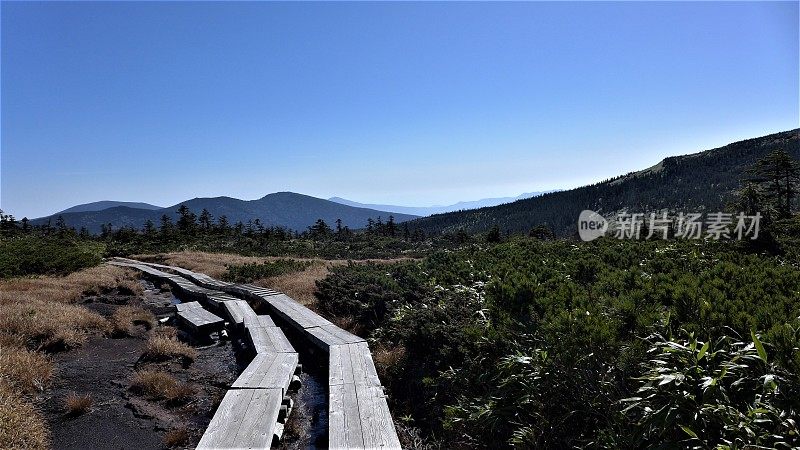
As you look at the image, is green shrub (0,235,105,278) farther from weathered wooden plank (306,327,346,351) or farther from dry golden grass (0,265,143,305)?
weathered wooden plank (306,327,346,351)

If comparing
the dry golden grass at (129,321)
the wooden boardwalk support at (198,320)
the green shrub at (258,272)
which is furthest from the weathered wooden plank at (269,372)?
the green shrub at (258,272)

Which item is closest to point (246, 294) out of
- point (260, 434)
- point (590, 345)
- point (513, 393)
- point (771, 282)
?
point (260, 434)

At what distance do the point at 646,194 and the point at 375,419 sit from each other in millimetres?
161567

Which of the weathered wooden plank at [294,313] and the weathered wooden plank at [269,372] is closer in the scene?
the weathered wooden plank at [269,372]

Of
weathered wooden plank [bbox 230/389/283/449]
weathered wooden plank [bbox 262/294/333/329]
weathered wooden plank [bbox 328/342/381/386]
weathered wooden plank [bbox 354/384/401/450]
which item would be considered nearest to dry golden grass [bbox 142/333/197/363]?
weathered wooden plank [bbox 262/294/333/329]

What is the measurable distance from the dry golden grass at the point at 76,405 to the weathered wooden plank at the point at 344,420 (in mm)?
3531

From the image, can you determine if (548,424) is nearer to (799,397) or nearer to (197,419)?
(799,397)

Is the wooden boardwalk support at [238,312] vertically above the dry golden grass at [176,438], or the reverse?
the wooden boardwalk support at [238,312]

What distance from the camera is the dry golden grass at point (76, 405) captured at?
17.8ft

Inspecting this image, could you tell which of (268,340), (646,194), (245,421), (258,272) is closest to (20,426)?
(245,421)

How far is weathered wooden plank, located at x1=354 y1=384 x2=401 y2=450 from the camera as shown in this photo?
3.93 m

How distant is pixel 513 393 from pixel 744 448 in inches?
77.8

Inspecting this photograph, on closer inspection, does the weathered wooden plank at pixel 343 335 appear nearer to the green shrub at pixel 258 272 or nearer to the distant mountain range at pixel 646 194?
the green shrub at pixel 258 272

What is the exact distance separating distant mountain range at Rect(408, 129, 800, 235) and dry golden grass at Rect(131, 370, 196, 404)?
120 m
